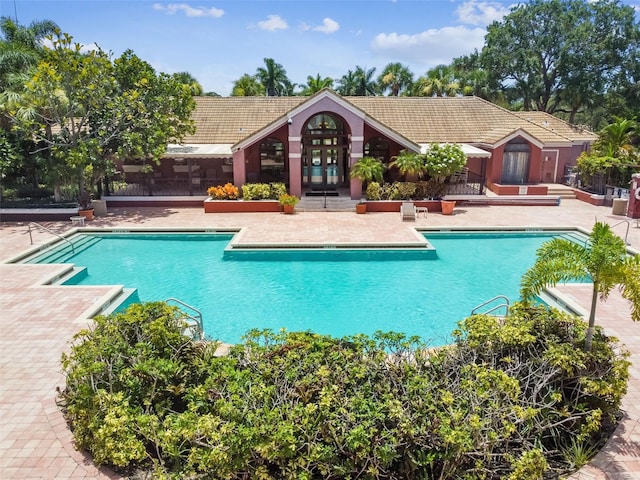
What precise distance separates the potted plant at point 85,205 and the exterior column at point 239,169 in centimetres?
912

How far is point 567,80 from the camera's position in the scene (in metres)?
57.1

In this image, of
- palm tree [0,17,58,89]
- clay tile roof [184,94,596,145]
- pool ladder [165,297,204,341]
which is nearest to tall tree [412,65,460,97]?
clay tile roof [184,94,596,145]

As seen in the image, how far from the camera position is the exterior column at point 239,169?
31688 millimetres

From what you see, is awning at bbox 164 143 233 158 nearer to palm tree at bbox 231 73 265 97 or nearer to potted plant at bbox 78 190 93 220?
potted plant at bbox 78 190 93 220

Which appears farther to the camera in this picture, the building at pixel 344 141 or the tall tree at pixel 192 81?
the tall tree at pixel 192 81

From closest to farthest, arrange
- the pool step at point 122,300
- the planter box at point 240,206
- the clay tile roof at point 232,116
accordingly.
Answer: the pool step at point 122,300 < the planter box at point 240,206 < the clay tile roof at point 232,116

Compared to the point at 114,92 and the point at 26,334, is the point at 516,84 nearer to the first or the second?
the point at 114,92

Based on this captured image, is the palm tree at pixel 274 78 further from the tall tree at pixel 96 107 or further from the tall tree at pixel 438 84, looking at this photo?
the tall tree at pixel 96 107

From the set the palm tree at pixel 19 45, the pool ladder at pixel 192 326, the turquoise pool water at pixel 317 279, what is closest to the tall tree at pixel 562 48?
the turquoise pool water at pixel 317 279

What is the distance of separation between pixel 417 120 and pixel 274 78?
113 feet

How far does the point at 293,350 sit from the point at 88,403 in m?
4.07

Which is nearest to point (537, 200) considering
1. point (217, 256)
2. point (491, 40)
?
point (217, 256)

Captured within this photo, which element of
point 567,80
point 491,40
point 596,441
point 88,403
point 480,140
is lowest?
point 596,441

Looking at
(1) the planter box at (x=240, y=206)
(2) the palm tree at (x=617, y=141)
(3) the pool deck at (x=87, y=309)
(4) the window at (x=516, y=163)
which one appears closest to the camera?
(3) the pool deck at (x=87, y=309)
